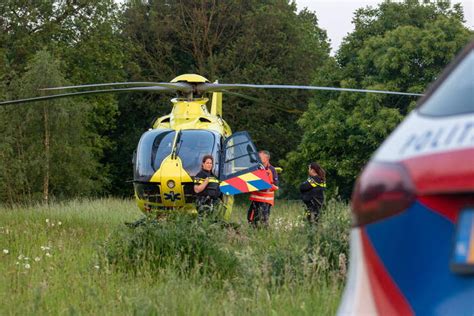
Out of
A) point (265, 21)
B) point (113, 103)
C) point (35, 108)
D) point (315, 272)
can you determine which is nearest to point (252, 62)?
point (265, 21)

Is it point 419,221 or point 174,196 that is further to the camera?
point 174,196

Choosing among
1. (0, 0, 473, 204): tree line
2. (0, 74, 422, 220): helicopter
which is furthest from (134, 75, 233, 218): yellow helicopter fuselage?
(0, 0, 473, 204): tree line

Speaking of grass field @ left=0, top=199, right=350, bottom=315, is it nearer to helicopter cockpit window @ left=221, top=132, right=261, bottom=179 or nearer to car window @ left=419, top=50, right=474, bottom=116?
car window @ left=419, top=50, right=474, bottom=116

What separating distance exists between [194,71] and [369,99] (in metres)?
12.6

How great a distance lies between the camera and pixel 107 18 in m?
47.1

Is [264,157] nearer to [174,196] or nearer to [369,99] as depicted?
[174,196]

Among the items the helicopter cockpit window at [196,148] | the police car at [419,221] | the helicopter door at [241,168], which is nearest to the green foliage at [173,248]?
the police car at [419,221]

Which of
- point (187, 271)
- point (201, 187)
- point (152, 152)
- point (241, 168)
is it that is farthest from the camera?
point (152, 152)

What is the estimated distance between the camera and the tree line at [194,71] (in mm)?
39719

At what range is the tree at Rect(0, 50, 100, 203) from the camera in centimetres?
3731

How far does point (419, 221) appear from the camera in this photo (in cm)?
243

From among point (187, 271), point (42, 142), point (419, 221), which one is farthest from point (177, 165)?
point (42, 142)

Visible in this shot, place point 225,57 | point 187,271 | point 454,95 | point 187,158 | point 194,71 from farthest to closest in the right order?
1. point 194,71
2. point 225,57
3. point 187,158
4. point 187,271
5. point 454,95

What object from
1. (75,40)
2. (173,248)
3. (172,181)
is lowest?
(172,181)
